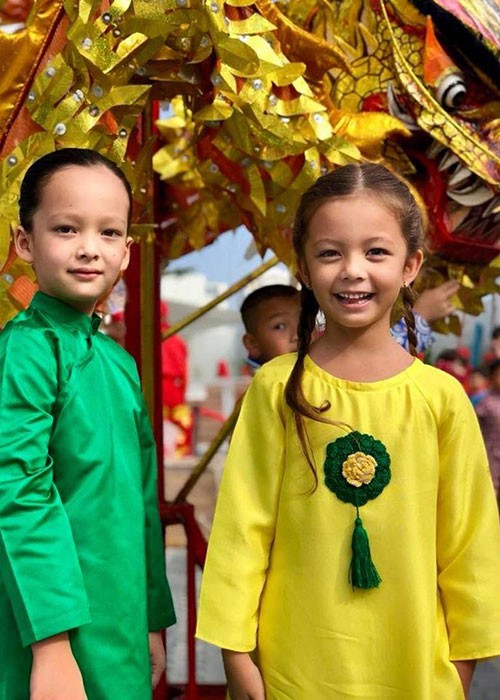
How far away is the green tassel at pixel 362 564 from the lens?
1220 mm

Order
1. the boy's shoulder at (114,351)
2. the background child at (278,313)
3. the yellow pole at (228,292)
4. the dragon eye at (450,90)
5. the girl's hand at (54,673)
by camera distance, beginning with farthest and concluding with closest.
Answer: the yellow pole at (228,292) → the background child at (278,313) → the dragon eye at (450,90) → the boy's shoulder at (114,351) → the girl's hand at (54,673)

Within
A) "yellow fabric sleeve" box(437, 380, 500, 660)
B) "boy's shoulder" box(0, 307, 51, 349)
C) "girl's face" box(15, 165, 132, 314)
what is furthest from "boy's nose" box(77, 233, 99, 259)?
"yellow fabric sleeve" box(437, 380, 500, 660)

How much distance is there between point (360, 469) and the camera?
124 centimetres

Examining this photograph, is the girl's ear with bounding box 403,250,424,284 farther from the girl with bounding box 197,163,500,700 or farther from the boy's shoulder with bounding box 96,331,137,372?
the boy's shoulder with bounding box 96,331,137,372

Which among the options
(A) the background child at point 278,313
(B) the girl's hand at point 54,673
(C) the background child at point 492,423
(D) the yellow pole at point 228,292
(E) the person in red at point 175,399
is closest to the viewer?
(B) the girl's hand at point 54,673

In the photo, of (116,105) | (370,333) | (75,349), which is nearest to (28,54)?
(116,105)

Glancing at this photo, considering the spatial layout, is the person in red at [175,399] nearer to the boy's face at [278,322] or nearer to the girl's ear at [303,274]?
the boy's face at [278,322]

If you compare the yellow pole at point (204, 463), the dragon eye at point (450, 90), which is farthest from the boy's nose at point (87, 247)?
the yellow pole at point (204, 463)

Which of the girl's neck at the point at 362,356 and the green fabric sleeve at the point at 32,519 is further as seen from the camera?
the girl's neck at the point at 362,356

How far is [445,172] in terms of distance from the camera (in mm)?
1991

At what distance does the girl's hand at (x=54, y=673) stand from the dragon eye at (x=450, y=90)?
4.14ft

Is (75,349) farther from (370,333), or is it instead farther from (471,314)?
(471,314)

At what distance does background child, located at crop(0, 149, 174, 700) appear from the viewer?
1.17 m

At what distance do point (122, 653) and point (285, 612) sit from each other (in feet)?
0.73
